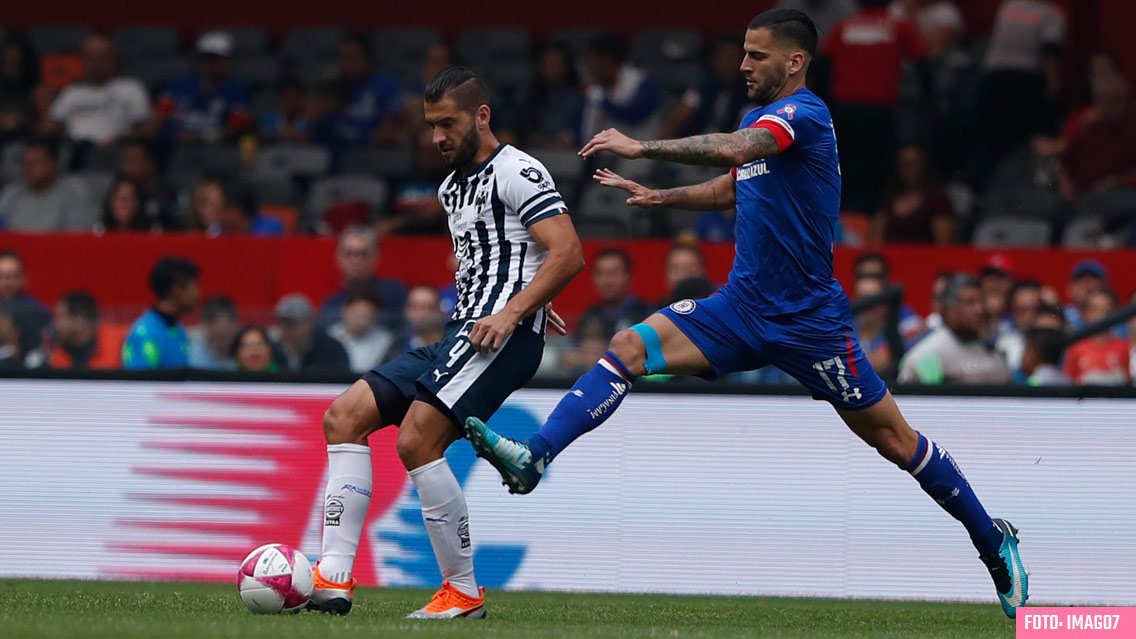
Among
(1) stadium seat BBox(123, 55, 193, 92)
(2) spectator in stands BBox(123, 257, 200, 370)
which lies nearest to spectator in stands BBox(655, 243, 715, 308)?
(2) spectator in stands BBox(123, 257, 200, 370)

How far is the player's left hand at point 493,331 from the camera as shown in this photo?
6.78 metres

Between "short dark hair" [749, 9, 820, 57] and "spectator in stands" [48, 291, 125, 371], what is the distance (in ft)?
17.1

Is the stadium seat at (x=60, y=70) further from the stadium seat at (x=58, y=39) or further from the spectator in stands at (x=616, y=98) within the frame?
the spectator in stands at (x=616, y=98)

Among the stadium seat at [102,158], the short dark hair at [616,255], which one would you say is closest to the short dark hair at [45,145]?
the stadium seat at [102,158]

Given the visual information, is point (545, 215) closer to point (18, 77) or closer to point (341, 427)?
point (341, 427)

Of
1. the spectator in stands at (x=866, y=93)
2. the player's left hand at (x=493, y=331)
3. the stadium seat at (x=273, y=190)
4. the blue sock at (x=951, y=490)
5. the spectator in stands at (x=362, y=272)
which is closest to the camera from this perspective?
the player's left hand at (x=493, y=331)

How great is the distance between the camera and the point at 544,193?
22.8 feet

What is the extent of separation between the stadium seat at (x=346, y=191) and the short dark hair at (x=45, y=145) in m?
2.18

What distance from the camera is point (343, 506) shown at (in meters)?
7.06

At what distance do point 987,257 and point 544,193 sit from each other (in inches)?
254

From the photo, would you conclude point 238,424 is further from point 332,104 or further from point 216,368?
point 332,104

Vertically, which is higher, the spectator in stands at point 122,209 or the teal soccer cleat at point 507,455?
the teal soccer cleat at point 507,455

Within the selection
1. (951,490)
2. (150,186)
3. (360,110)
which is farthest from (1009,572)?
(360,110)

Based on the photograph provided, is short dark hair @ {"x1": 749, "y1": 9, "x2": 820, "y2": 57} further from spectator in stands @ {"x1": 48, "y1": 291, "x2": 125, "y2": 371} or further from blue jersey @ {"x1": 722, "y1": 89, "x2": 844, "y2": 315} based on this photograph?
spectator in stands @ {"x1": 48, "y1": 291, "x2": 125, "y2": 371}
